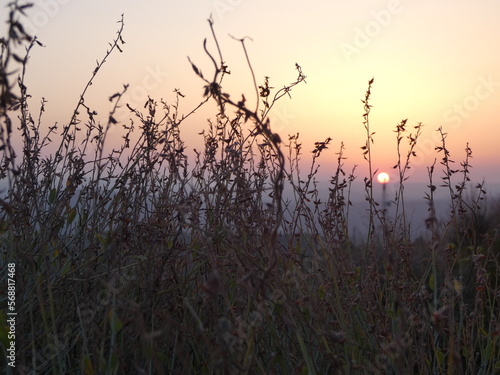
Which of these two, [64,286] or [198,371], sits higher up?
[64,286]

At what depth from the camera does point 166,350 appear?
2.44 metres

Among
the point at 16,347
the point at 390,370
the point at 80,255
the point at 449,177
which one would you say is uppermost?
the point at 449,177

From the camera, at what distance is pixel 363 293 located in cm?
249

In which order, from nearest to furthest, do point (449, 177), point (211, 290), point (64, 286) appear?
point (211, 290) → point (64, 286) → point (449, 177)

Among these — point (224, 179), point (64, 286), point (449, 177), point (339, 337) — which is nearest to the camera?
point (339, 337)

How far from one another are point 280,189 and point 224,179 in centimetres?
116

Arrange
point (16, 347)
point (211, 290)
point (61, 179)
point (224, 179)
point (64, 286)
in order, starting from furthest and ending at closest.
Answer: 1. point (61, 179)
2. point (224, 179)
3. point (64, 286)
4. point (16, 347)
5. point (211, 290)

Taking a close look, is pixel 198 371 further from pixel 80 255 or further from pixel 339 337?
pixel 339 337

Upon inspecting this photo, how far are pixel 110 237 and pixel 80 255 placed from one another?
0.48ft

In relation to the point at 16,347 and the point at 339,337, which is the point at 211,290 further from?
the point at 16,347

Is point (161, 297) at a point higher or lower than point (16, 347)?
higher

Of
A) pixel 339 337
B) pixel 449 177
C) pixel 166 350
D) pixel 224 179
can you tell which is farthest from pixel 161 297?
pixel 449 177

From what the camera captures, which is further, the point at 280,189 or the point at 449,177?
the point at 449,177

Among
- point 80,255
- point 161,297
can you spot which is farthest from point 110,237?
point 161,297
